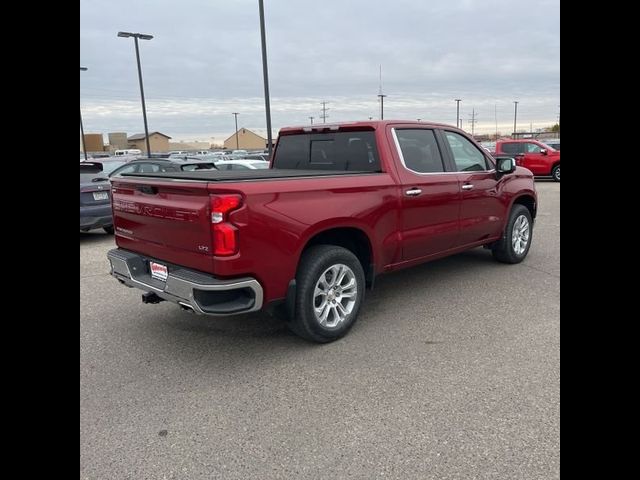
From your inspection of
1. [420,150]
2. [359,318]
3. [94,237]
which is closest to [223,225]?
[359,318]

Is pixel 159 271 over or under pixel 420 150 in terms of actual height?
under

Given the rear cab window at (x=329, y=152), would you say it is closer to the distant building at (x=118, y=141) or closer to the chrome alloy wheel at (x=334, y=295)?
the chrome alloy wheel at (x=334, y=295)

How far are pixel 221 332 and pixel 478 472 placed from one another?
2.64 metres

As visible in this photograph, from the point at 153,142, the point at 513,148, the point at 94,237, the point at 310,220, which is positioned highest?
the point at 153,142

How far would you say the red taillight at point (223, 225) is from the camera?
132 inches

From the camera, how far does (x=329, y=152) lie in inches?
204

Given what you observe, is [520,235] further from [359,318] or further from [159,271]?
[159,271]

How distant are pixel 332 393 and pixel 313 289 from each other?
890 millimetres

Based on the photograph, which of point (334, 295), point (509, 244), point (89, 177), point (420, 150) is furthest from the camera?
point (89, 177)

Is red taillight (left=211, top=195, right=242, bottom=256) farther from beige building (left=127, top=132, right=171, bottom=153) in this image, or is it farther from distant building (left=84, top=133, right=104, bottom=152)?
beige building (left=127, top=132, right=171, bottom=153)

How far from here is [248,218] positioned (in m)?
3.43

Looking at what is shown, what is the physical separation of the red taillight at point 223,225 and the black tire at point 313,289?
731 mm
